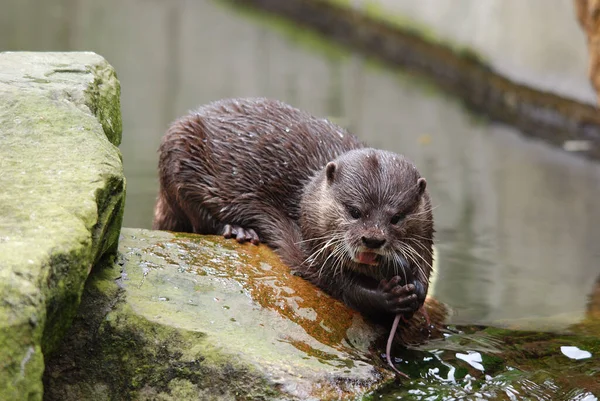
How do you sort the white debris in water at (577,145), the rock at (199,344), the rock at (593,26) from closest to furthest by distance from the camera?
the rock at (199,344) → the rock at (593,26) → the white debris in water at (577,145)

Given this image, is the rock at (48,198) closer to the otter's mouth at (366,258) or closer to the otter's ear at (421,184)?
the otter's mouth at (366,258)

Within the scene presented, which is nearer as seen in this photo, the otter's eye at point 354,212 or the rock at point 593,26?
the otter's eye at point 354,212

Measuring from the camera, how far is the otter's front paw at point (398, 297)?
131 inches

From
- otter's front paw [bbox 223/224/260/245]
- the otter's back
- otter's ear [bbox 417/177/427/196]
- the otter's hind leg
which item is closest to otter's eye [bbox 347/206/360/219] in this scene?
otter's ear [bbox 417/177/427/196]

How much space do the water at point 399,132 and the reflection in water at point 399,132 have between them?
0.02 m

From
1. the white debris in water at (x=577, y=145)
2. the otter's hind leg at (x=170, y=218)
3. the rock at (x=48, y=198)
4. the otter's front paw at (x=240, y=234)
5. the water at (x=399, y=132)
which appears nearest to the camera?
the rock at (x=48, y=198)

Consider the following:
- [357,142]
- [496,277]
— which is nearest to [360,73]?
[496,277]

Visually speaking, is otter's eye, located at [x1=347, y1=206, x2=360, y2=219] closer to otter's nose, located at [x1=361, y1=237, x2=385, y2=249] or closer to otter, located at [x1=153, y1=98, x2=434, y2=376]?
otter, located at [x1=153, y1=98, x2=434, y2=376]

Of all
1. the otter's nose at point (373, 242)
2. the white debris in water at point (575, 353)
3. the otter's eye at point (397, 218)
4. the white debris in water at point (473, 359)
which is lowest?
the white debris in water at point (473, 359)

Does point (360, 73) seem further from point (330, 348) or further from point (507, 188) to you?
point (330, 348)

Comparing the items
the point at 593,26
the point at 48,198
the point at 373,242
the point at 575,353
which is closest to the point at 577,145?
the point at 593,26

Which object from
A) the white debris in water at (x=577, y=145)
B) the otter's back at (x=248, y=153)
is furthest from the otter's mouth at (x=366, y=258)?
the white debris in water at (x=577, y=145)

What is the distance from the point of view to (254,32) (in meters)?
12.3

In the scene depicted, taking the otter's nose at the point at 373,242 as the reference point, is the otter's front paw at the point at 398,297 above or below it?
below
